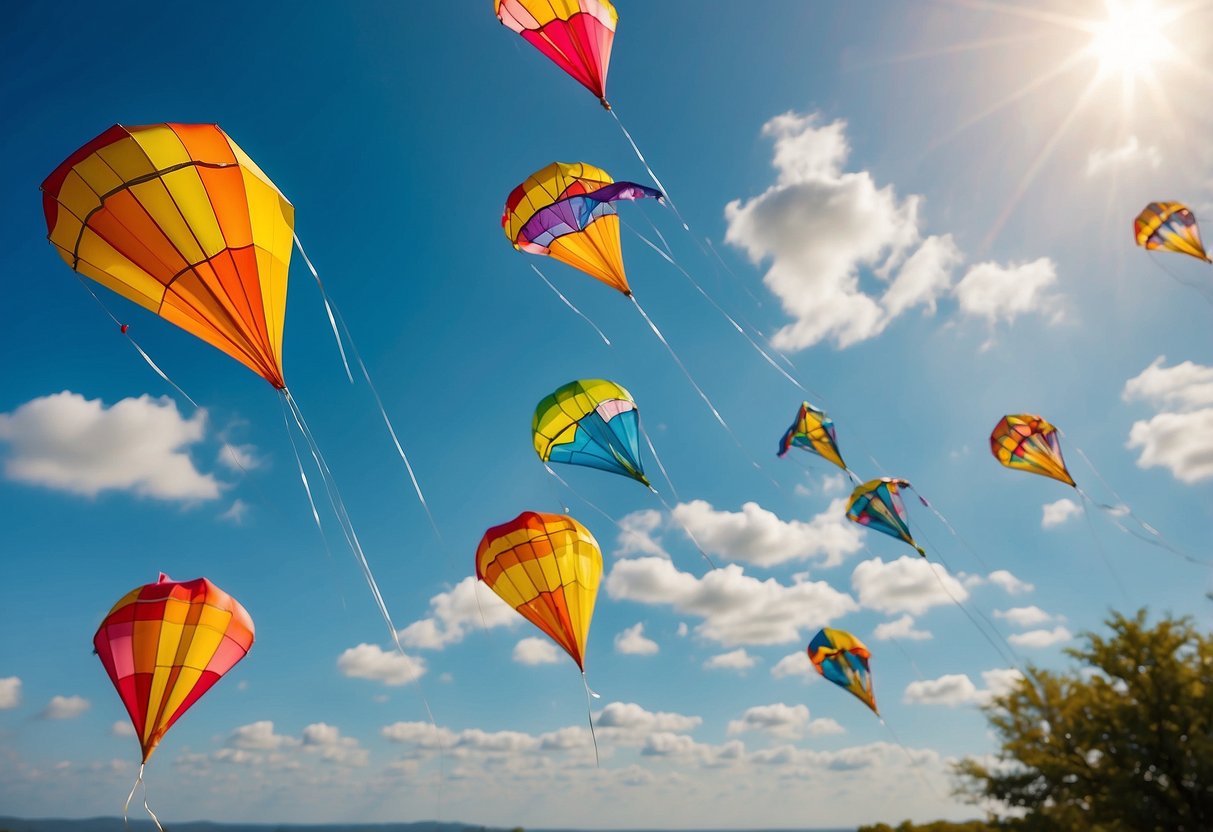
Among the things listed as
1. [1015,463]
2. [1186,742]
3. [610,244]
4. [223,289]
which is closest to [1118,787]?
[1186,742]

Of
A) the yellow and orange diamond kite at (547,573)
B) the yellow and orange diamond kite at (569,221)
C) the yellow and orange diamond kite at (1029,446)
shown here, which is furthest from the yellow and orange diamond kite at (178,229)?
the yellow and orange diamond kite at (1029,446)

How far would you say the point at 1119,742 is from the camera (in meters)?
16.0

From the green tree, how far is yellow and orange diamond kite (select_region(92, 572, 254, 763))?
21.7 meters

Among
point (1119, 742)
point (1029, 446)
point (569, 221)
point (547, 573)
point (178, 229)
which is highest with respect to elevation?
point (569, 221)

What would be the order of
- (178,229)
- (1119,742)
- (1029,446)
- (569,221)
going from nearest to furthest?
1. (178,229)
2. (1119,742)
3. (569,221)
4. (1029,446)

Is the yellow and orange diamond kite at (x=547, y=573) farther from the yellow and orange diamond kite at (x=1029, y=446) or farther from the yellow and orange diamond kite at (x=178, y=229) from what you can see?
the yellow and orange diamond kite at (x=1029, y=446)

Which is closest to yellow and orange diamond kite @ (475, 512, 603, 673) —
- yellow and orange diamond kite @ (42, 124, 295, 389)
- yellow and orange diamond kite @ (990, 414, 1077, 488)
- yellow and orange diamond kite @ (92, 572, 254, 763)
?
yellow and orange diamond kite @ (92, 572, 254, 763)

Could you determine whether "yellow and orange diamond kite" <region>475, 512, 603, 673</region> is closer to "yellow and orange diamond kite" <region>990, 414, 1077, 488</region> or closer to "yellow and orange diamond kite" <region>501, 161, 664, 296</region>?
"yellow and orange diamond kite" <region>501, 161, 664, 296</region>

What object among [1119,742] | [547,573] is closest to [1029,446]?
[1119,742]

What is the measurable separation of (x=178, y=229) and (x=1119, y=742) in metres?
23.8

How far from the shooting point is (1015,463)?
2823cm

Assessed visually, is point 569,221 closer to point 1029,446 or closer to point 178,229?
point 178,229

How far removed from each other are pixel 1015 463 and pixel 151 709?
108 feet

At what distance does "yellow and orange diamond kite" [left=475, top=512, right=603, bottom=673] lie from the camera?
19547 millimetres
